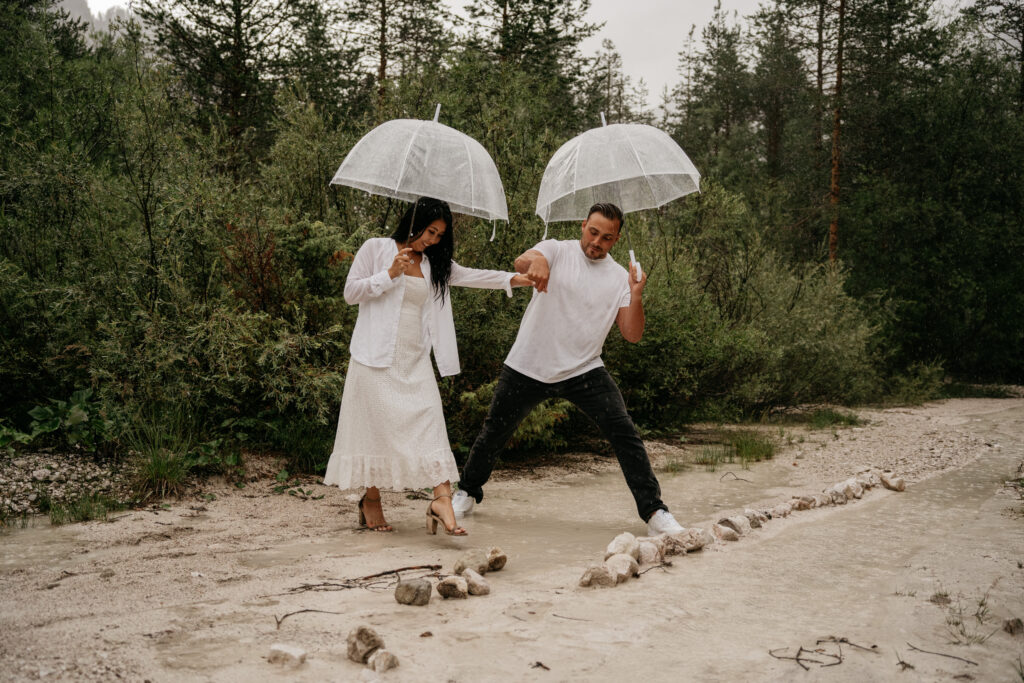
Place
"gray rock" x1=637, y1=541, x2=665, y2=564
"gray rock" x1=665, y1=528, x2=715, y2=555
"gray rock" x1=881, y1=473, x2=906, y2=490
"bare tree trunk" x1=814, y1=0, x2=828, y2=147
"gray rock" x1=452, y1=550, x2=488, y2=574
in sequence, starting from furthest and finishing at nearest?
"bare tree trunk" x1=814, y1=0, x2=828, y2=147 < "gray rock" x1=881, y1=473, x2=906, y2=490 < "gray rock" x1=665, y1=528, x2=715, y2=555 < "gray rock" x1=637, y1=541, x2=665, y2=564 < "gray rock" x1=452, y1=550, x2=488, y2=574

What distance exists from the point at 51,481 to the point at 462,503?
2.91 m

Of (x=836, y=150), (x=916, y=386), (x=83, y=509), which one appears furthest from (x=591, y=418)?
(x=836, y=150)

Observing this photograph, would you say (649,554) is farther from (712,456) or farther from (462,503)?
(712,456)

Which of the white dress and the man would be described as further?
the man

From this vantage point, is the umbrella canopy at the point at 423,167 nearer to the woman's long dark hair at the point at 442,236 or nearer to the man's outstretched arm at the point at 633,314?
the woman's long dark hair at the point at 442,236

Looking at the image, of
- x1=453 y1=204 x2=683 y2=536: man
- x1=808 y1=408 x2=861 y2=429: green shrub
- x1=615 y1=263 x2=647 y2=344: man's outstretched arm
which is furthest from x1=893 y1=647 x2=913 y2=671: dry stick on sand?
x1=808 y1=408 x2=861 y2=429: green shrub

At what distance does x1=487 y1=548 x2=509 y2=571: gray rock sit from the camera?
420 centimetres

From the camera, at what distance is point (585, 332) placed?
513cm

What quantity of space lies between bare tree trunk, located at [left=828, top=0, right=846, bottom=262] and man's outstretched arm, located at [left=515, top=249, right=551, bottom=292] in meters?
19.9

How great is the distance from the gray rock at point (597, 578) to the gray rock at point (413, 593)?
80 cm

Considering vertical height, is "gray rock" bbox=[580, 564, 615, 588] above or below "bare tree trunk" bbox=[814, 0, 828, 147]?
below

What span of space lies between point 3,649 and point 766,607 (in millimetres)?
3128

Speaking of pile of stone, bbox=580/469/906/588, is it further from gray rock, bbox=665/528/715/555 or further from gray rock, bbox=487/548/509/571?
gray rock, bbox=487/548/509/571

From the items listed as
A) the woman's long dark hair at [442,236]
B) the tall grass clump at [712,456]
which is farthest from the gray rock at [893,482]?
the woman's long dark hair at [442,236]
